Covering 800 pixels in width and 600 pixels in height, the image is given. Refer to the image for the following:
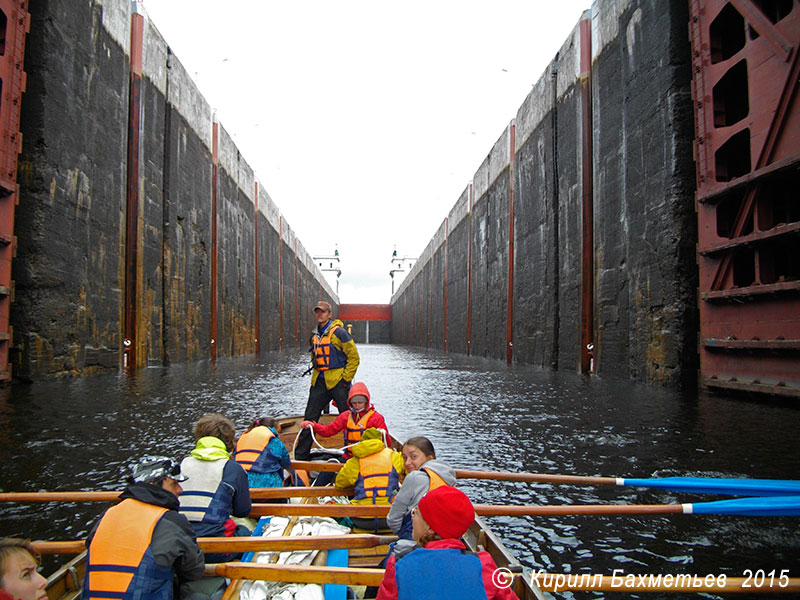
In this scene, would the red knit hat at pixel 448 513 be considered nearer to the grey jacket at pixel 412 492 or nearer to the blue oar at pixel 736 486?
the grey jacket at pixel 412 492

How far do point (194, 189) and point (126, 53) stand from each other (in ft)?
20.8

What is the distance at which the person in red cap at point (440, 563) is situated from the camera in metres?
1.93

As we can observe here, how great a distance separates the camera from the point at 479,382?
13922mm

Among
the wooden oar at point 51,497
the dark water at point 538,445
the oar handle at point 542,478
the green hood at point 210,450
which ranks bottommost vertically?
the dark water at point 538,445

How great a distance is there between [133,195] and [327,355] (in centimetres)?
1145

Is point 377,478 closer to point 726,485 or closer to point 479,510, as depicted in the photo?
point 479,510

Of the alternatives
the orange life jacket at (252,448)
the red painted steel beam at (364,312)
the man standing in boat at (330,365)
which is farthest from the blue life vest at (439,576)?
the red painted steel beam at (364,312)

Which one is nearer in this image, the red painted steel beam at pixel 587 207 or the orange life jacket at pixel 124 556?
the orange life jacket at pixel 124 556

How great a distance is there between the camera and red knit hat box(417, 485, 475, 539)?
6.89 feet

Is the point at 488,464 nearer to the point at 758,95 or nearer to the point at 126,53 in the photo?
the point at 758,95

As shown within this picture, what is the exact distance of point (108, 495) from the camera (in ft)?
12.9

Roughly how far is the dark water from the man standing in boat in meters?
1.01

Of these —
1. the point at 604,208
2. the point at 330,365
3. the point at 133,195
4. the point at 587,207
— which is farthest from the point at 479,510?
the point at 133,195

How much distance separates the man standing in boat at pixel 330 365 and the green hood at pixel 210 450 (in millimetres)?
3284
